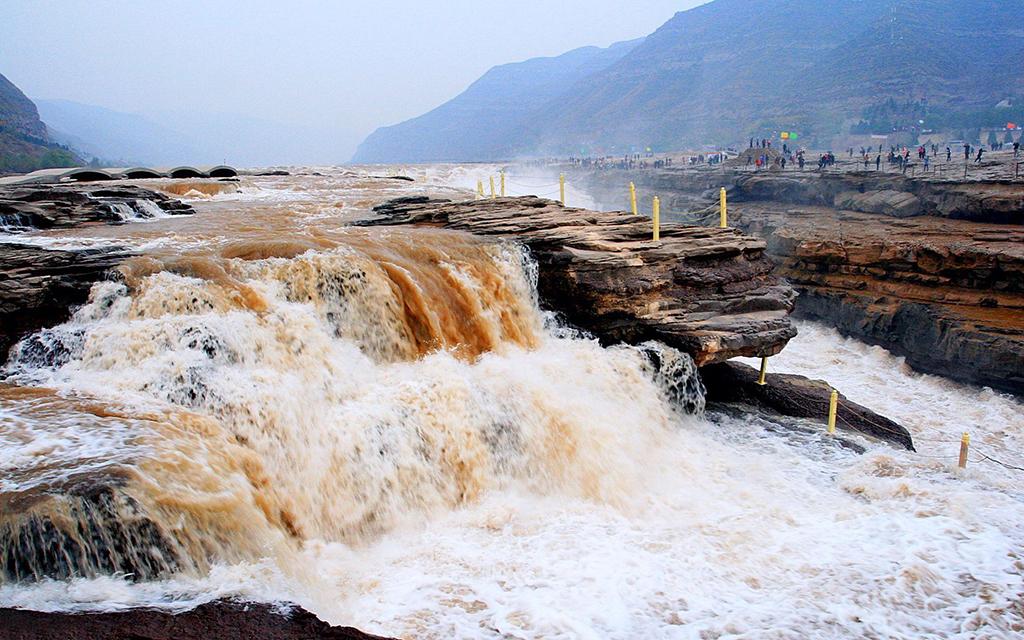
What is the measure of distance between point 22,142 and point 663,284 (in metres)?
43.6

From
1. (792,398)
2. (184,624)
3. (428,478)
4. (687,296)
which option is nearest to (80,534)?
(184,624)

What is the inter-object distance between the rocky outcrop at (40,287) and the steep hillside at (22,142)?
1269 inches

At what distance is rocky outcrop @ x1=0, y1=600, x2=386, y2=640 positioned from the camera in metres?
3.66

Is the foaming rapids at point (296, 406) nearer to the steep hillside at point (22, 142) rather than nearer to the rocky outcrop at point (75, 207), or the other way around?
the rocky outcrop at point (75, 207)

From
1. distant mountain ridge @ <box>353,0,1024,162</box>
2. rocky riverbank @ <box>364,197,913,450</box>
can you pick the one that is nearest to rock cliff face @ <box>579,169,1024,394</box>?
rocky riverbank @ <box>364,197,913,450</box>

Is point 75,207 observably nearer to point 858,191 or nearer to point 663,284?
point 663,284

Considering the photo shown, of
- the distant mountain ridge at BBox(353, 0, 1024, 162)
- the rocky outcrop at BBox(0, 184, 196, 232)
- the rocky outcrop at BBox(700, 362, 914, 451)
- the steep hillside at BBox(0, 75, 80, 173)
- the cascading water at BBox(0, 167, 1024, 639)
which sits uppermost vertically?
the distant mountain ridge at BBox(353, 0, 1024, 162)

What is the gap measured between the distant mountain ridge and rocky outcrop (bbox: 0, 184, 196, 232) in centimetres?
6950

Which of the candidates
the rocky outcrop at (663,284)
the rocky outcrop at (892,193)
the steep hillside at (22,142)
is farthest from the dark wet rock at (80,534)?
the steep hillside at (22,142)

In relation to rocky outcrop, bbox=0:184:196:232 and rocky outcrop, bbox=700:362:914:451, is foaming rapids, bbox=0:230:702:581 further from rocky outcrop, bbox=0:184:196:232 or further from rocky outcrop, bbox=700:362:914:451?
rocky outcrop, bbox=0:184:196:232

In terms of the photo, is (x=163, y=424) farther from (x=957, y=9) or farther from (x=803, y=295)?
(x=957, y=9)

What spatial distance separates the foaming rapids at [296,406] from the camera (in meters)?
4.61

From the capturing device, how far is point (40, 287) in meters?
7.71

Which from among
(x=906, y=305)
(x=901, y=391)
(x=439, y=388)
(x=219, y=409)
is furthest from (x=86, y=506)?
(x=906, y=305)
